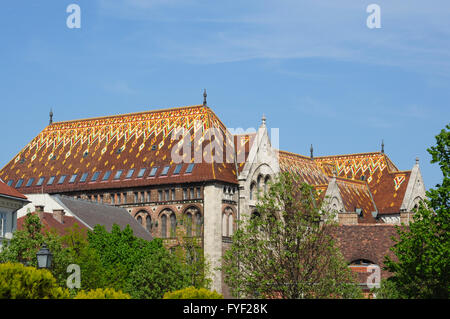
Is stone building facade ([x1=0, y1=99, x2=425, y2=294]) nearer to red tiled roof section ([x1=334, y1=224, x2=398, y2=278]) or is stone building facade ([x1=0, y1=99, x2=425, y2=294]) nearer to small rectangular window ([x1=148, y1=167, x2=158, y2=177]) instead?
small rectangular window ([x1=148, y1=167, x2=158, y2=177])

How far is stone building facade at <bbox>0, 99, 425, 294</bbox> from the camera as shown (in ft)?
318

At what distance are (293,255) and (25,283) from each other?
18.4 meters

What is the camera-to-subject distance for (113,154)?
106m

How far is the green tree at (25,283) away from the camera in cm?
3381

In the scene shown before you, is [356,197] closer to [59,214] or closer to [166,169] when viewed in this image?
[166,169]

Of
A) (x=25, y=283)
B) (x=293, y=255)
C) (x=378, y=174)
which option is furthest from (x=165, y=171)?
(x=25, y=283)

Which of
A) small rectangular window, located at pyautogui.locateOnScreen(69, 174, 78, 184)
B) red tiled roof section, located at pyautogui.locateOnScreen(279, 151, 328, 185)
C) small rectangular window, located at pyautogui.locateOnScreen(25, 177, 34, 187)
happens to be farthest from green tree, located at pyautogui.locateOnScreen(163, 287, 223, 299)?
red tiled roof section, located at pyautogui.locateOnScreen(279, 151, 328, 185)

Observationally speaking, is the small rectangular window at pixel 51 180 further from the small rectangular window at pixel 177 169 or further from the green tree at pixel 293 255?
the green tree at pixel 293 255

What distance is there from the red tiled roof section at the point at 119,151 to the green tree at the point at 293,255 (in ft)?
144

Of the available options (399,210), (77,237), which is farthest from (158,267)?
(399,210)

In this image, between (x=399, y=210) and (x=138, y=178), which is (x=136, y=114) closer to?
(x=138, y=178)

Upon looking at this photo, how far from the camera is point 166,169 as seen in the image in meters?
99.8
